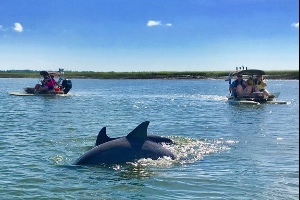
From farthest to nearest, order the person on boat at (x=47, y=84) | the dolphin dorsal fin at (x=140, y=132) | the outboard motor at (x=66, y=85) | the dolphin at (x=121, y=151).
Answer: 1. the outboard motor at (x=66, y=85)
2. the person on boat at (x=47, y=84)
3. the dolphin at (x=121, y=151)
4. the dolphin dorsal fin at (x=140, y=132)

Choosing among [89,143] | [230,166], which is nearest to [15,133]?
[89,143]

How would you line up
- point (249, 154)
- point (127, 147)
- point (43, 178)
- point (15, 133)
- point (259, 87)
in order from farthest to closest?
point (259, 87) → point (15, 133) → point (249, 154) → point (127, 147) → point (43, 178)

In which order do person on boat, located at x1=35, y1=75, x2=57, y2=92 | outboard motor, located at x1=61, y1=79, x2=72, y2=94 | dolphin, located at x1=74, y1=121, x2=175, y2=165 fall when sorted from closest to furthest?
dolphin, located at x1=74, y1=121, x2=175, y2=165
person on boat, located at x1=35, y1=75, x2=57, y2=92
outboard motor, located at x1=61, y1=79, x2=72, y2=94

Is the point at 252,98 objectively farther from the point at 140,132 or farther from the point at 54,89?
the point at 140,132

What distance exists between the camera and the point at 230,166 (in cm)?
1441

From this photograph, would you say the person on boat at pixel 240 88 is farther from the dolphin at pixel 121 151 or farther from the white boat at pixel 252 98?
the dolphin at pixel 121 151

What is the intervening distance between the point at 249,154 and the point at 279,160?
A: 1416 mm

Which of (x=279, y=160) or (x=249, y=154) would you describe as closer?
(x=279, y=160)

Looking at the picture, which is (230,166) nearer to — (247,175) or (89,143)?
(247,175)

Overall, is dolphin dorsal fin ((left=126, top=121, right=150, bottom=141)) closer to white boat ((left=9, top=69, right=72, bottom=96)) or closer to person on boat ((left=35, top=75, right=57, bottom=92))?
white boat ((left=9, top=69, right=72, bottom=96))

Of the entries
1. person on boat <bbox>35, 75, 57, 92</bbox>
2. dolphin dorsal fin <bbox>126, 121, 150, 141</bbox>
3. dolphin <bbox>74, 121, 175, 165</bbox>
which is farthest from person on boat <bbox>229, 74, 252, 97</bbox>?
dolphin dorsal fin <bbox>126, 121, 150, 141</bbox>

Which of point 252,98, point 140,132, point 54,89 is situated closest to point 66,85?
point 54,89

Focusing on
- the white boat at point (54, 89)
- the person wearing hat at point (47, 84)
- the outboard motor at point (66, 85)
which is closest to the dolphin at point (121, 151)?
the white boat at point (54, 89)

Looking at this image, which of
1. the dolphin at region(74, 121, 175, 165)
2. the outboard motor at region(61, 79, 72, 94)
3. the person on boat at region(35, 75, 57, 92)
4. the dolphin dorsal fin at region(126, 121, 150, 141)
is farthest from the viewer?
the outboard motor at region(61, 79, 72, 94)
